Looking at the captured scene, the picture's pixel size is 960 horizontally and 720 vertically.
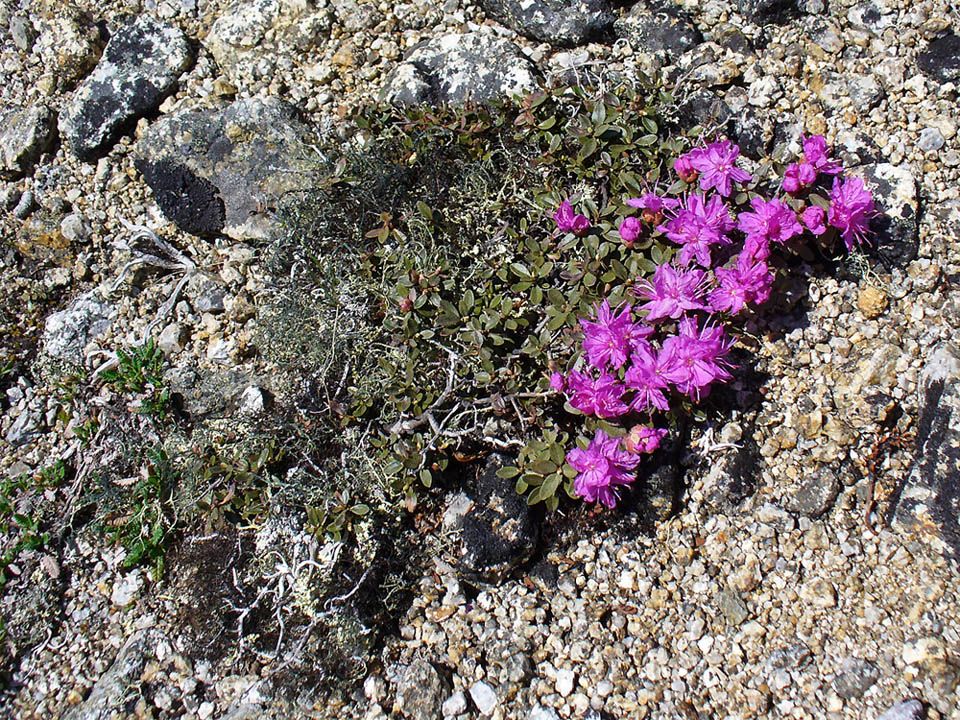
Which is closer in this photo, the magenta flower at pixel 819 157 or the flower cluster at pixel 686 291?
the flower cluster at pixel 686 291

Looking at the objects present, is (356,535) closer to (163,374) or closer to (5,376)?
(163,374)

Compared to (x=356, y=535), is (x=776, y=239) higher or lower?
higher

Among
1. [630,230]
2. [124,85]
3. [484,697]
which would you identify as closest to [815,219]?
[630,230]

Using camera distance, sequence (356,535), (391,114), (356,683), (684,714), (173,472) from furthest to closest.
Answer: (391,114)
(173,472)
(356,535)
(356,683)
(684,714)

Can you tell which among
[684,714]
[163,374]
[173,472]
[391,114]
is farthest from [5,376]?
[684,714]

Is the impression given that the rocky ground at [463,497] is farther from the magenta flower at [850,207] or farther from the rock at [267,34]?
the magenta flower at [850,207]

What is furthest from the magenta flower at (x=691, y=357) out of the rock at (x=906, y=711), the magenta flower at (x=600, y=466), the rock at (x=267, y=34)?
the rock at (x=267, y=34)
